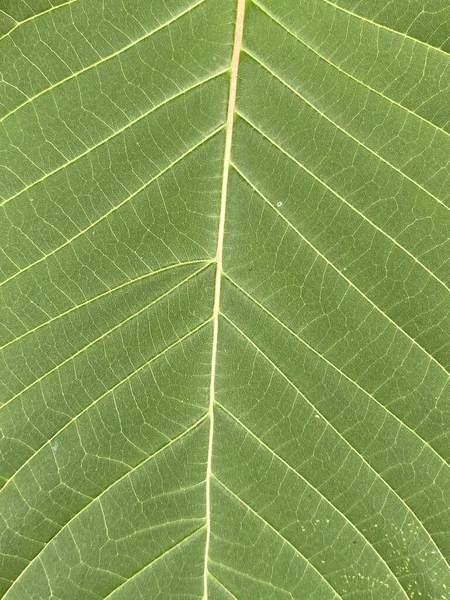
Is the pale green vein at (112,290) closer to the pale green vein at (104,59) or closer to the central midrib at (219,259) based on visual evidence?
the central midrib at (219,259)

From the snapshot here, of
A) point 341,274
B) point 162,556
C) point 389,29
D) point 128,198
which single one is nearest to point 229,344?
point 341,274

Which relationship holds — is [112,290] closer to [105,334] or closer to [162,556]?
[105,334]

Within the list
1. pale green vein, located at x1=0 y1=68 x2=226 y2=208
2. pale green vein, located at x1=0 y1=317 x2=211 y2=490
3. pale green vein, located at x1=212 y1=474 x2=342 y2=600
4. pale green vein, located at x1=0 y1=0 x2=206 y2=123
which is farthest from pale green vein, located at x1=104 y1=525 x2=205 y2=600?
pale green vein, located at x1=0 y1=0 x2=206 y2=123

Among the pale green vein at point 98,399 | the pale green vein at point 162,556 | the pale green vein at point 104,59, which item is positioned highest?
the pale green vein at point 104,59

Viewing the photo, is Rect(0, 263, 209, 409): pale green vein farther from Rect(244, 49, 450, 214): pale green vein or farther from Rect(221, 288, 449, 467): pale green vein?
Rect(244, 49, 450, 214): pale green vein

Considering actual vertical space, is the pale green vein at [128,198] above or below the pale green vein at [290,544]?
above

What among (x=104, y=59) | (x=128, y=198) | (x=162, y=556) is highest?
(x=104, y=59)

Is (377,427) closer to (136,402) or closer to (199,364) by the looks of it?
(199,364)

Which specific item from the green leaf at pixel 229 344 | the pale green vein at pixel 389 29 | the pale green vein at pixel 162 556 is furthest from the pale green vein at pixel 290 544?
the pale green vein at pixel 389 29
